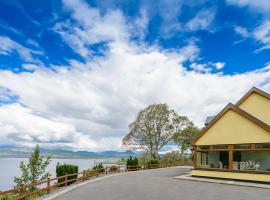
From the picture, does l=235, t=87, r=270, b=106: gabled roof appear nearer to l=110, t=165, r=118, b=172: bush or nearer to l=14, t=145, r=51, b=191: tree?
l=110, t=165, r=118, b=172: bush

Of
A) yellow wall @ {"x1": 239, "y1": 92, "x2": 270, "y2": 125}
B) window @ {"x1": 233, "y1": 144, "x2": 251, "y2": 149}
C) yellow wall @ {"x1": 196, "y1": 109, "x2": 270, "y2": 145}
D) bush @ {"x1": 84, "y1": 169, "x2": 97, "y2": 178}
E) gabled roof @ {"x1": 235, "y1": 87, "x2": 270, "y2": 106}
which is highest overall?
gabled roof @ {"x1": 235, "y1": 87, "x2": 270, "y2": 106}

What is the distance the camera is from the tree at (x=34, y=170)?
21.1m

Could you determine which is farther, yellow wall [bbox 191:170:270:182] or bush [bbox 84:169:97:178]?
bush [bbox 84:169:97:178]

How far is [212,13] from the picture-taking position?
17.6 meters

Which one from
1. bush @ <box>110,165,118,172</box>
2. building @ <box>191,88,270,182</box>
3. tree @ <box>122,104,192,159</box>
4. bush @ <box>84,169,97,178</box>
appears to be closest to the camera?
building @ <box>191,88,270,182</box>

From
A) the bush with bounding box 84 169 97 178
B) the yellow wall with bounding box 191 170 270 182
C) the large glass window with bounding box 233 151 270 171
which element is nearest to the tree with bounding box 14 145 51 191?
the bush with bounding box 84 169 97 178

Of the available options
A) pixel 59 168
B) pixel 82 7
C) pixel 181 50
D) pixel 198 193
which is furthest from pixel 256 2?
pixel 59 168

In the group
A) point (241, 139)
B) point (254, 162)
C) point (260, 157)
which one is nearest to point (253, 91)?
point (260, 157)

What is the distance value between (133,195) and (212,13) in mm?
12523

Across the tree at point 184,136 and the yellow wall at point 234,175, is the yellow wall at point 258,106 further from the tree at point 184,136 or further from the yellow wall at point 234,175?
the tree at point 184,136

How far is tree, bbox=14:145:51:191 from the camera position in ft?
69.2

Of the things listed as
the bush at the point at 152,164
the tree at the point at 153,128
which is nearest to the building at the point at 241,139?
the bush at the point at 152,164

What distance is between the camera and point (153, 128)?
42.6m

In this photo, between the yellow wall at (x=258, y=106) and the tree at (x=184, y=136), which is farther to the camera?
the tree at (x=184, y=136)
